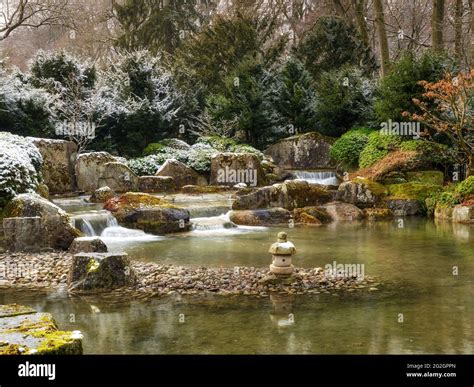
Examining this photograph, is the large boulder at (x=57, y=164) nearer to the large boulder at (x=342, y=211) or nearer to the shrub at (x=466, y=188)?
the large boulder at (x=342, y=211)

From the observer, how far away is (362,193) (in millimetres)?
16266

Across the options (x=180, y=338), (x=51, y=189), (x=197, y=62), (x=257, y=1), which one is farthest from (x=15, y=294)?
(x=257, y=1)

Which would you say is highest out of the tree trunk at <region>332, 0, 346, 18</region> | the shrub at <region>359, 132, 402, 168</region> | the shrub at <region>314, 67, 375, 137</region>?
the tree trunk at <region>332, 0, 346, 18</region>

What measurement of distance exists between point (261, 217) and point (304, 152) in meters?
8.56

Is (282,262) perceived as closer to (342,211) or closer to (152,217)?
(152,217)

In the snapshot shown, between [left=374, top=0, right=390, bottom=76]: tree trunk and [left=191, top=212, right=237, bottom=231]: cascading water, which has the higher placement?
[left=374, top=0, right=390, bottom=76]: tree trunk

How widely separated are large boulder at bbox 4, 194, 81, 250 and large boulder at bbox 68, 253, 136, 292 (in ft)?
10.4

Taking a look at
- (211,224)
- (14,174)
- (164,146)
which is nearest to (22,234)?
(14,174)

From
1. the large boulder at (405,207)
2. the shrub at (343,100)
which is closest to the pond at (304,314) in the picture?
the large boulder at (405,207)

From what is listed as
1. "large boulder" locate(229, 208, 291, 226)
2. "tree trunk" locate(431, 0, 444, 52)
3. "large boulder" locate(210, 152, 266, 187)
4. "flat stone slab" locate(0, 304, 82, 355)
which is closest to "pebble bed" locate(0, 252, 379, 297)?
"flat stone slab" locate(0, 304, 82, 355)

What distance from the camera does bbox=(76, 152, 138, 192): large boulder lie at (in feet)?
61.4

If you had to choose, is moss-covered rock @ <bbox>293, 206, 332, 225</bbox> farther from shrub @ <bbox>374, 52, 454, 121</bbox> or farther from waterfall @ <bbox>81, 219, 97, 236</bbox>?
shrub @ <bbox>374, 52, 454, 121</bbox>
